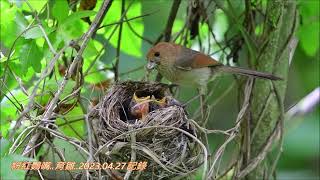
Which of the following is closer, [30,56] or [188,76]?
[30,56]

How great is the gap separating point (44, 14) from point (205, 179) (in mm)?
1790

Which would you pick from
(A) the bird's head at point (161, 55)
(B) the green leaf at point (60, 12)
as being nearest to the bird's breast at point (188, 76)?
(A) the bird's head at point (161, 55)

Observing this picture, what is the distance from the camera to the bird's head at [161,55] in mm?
4910

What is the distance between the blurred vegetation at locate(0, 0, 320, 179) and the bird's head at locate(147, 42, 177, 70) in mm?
179

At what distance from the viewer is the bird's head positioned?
193 inches

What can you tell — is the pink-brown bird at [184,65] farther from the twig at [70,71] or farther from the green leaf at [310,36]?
the twig at [70,71]

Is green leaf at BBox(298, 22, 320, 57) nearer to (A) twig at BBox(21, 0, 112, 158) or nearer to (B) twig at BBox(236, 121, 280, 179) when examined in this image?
(B) twig at BBox(236, 121, 280, 179)

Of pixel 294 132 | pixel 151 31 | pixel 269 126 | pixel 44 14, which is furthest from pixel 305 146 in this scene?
pixel 44 14

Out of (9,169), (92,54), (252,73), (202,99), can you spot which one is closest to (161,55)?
(202,99)

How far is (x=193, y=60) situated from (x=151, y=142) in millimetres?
1633

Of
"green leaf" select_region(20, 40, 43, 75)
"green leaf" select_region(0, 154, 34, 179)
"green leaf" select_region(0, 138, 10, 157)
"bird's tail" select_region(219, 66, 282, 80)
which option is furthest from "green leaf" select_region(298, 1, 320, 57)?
"green leaf" select_region(0, 154, 34, 179)

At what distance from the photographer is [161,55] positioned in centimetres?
500

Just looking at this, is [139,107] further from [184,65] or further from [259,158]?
[184,65]

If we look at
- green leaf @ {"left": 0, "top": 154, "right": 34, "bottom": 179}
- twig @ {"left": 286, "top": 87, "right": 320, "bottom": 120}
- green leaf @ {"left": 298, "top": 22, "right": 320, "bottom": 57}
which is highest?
green leaf @ {"left": 0, "top": 154, "right": 34, "bottom": 179}
